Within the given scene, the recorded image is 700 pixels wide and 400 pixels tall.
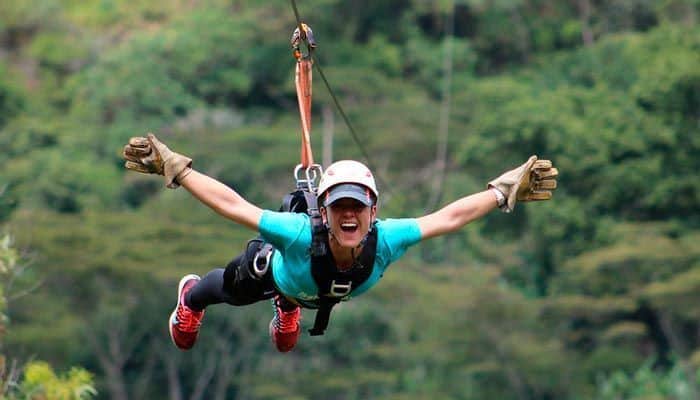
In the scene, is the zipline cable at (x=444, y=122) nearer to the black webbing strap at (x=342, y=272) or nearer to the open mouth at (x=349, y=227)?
the black webbing strap at (x=342, y=272)

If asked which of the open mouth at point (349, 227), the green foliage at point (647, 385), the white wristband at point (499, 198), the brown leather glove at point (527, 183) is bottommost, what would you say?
the open mouth at point (349, 227)

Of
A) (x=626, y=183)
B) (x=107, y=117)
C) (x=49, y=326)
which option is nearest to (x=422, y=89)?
(x=107, y=117)

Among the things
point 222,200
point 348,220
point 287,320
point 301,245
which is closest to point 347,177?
point 348,220

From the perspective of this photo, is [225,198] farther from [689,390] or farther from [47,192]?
[47,192]

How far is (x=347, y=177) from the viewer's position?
27.8ft

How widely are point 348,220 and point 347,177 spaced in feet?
0.60

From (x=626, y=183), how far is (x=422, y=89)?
8781 mm

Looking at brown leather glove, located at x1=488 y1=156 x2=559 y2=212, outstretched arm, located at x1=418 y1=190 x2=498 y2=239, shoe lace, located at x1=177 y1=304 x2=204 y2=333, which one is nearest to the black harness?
outstretched arm, located at x1=418 y1=190 x2=498 y2=239

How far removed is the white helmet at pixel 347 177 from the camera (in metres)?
8.46

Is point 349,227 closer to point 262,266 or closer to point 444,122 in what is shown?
point 262,266

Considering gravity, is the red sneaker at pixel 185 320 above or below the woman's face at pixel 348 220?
above

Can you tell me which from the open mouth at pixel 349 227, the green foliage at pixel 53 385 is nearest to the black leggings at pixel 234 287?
the open mouth at pixel 349 227

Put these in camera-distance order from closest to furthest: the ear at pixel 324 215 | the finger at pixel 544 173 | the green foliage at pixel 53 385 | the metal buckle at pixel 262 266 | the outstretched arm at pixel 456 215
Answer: the ear at pixel 324 215 → the outstretched arm at pixel 456 215 → the finger at pixel 544 173 → the metal buckle at pixel 262 266 → the green foliage at pixel 53 385

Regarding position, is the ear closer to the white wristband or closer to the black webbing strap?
the black webbing strap
